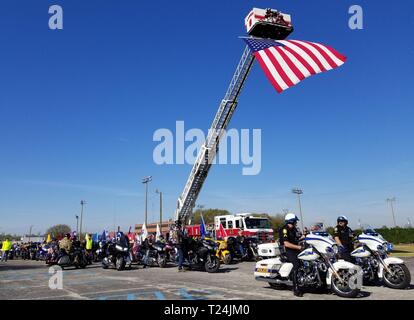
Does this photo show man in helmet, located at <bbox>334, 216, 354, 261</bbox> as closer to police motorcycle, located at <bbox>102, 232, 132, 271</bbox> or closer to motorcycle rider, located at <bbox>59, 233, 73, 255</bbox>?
police motorcycle, located at <bbox>102, 232, 132, 271</bbox>

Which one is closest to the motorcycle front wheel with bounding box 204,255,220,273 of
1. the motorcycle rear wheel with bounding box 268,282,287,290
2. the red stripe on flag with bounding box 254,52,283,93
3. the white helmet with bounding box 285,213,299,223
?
the motorcycle rear wheel with bounding box 268,282,287,290

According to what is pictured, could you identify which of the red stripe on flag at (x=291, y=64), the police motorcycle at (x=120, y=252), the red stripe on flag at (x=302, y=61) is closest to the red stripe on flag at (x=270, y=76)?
the red stripe on flag at (x=291, y=64)

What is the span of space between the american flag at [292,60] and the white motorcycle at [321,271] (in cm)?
418

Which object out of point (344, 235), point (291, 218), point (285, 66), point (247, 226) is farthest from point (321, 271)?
point (247, 226)

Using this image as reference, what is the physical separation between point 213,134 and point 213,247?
1033cm

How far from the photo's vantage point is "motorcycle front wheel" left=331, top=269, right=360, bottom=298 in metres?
6.74

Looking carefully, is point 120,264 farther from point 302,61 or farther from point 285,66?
point 302,61

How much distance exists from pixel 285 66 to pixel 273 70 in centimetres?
47

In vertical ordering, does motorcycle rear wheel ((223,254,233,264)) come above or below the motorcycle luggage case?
below

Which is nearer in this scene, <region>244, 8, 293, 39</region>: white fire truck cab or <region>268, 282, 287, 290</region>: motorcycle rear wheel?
<region>268, 282, 287, 290</region>: motorcycle rear wheel

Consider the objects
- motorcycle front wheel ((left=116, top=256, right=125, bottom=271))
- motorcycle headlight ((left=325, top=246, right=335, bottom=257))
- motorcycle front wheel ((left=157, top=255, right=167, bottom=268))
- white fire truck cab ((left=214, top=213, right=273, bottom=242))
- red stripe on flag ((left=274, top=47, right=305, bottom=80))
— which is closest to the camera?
motorcycle headlight ((left=325, top=246, right=335, bottom=257))

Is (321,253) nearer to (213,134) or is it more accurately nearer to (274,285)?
(274,285)
